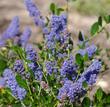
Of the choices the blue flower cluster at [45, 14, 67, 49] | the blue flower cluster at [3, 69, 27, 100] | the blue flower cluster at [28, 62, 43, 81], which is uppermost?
the blue flower cluster at [45, 14, 67, 49]

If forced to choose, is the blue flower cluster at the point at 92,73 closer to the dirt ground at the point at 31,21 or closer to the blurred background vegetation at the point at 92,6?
the dirt ground at the point at 31,21

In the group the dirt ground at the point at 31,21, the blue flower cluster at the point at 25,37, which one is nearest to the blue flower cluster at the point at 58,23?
the blue flower cluster at the point at 25,37

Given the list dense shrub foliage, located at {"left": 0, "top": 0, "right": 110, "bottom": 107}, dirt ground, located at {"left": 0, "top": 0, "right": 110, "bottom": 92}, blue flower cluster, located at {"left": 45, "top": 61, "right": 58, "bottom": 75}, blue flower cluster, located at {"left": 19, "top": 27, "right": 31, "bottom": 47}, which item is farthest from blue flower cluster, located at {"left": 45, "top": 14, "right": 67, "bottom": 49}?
dirt ground, located at {"left": 0, "top": 0, "right": 110, "bottom": 92}

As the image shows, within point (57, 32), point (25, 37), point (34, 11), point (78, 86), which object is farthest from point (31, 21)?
point (78, 86)

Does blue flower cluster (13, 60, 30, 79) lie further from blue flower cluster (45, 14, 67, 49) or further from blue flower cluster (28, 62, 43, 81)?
blue flower cluster (45, 14, 67, 49)

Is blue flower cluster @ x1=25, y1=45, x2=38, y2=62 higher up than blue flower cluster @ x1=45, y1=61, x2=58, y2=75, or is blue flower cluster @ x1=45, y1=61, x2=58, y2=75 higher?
blue flower cluster @ x1=25, y1=45, x2=38, y2=62

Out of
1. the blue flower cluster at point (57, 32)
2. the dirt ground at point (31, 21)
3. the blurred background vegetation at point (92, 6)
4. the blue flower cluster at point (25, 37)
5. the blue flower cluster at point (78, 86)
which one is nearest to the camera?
the blue flower cluster at point (78, 86)
